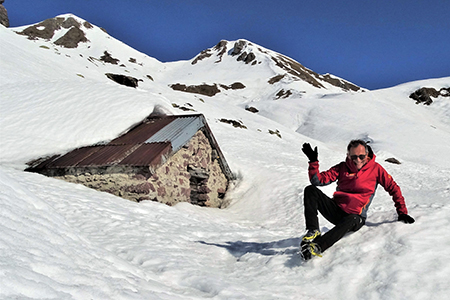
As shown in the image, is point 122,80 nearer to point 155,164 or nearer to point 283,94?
point 155,164

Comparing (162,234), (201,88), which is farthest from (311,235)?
(201,88)

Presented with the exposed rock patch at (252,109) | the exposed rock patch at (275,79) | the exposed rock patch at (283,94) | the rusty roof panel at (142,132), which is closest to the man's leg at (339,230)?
the rusty roof panel at (142,132)

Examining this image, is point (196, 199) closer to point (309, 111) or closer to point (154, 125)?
point (154, 125)

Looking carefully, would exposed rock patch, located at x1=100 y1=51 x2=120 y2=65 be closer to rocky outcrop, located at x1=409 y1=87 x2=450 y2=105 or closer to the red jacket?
rocky outcrop, located at x1=409 y1=87 x2=450 y2=105

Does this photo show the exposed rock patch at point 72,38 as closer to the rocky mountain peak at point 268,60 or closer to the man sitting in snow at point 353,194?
the rocky mountain peak at point 268,60

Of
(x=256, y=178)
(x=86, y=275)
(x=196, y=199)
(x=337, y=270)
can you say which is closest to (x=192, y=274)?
(x=86, y=275)

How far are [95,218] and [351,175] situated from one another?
3.54 m

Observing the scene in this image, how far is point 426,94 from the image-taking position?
48094mm

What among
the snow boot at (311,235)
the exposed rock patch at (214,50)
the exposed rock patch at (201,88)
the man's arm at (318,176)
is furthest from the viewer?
the exposed rock patch at (214,50)

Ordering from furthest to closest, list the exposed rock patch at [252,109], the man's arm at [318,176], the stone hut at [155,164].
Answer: the exposed rock patch at [252,109]
the stone hut at [155,164]
the man's arm at [318,176]

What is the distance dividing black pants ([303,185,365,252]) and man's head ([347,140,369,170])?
53 centimetres

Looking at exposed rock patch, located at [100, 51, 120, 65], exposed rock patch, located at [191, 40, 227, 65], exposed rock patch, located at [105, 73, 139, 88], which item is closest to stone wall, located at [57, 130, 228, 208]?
exposed rock patch, located at [105, 73, 139, 88]

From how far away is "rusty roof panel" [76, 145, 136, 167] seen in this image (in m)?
6.27

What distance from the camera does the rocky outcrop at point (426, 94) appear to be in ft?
155
